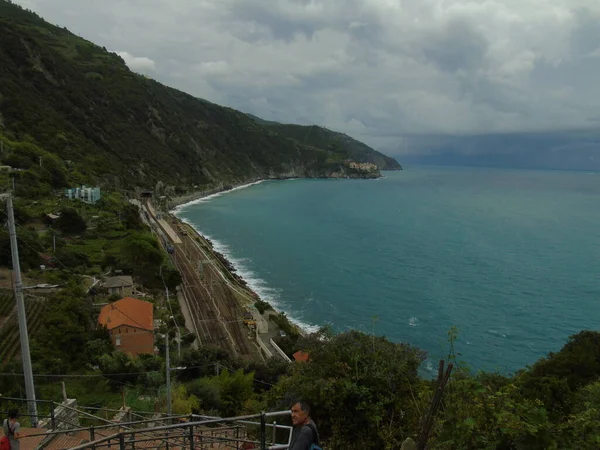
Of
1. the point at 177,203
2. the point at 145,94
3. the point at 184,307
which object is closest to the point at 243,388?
the point at 184,307

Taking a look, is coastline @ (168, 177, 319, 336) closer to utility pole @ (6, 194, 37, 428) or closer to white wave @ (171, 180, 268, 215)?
white wave @ (171, 180, 268, 215)

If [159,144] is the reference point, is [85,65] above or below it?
above

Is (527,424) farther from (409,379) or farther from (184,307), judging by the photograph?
(184,307)

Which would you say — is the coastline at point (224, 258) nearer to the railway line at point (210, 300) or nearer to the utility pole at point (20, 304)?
the railway line at point (210, 300)

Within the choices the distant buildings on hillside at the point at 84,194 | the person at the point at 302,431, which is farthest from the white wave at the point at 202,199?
the person at the point at 302,431

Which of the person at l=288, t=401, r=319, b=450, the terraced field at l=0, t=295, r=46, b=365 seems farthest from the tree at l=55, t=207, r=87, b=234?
the person at l=288, t=401, r=319, b=450

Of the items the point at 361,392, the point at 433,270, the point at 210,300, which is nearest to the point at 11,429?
the point at 361,392

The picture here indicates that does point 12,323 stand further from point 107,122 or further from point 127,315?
point 107,122
